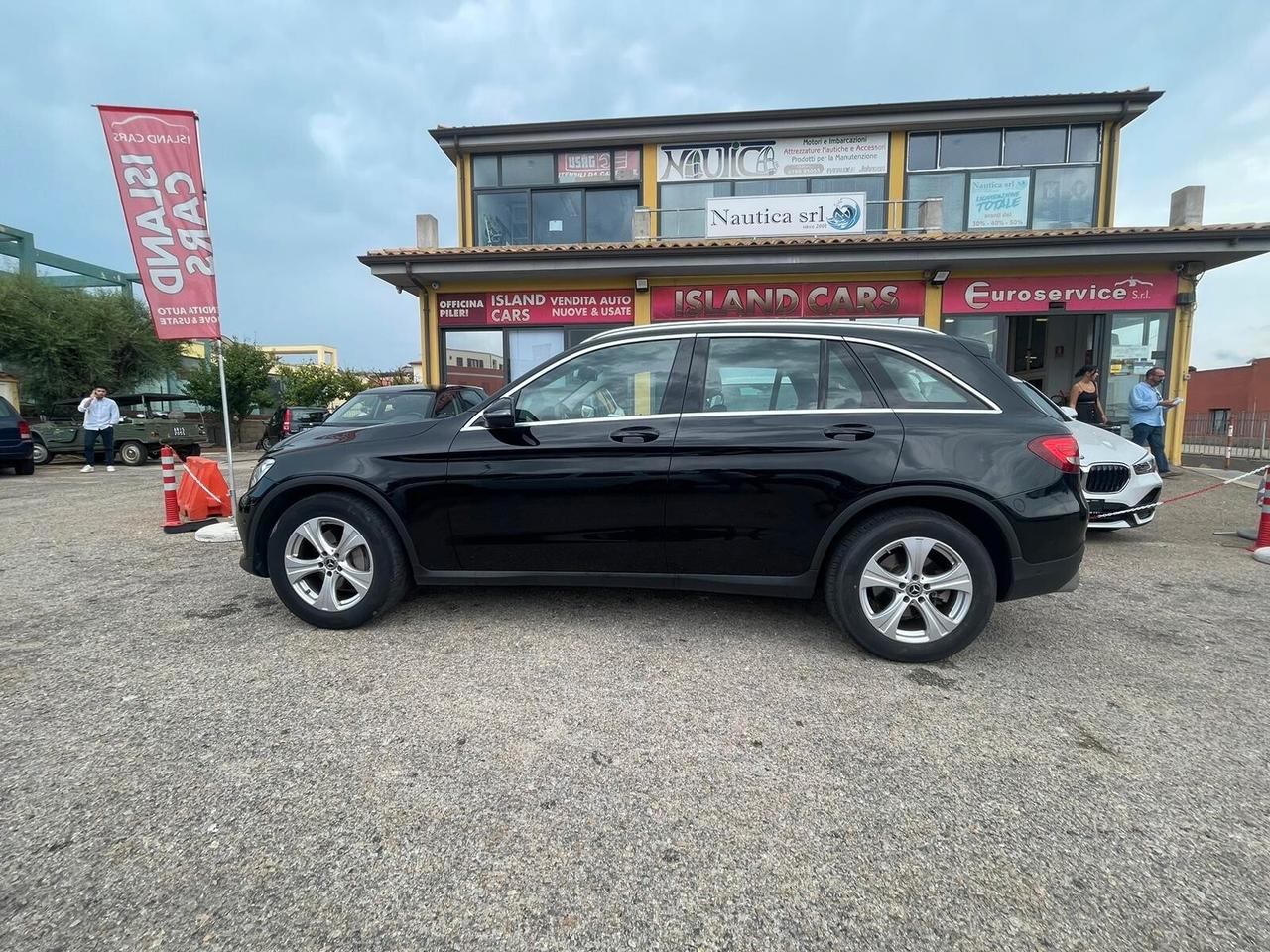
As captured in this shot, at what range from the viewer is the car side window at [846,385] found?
10.2ft

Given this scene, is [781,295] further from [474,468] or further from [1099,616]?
[474,468]

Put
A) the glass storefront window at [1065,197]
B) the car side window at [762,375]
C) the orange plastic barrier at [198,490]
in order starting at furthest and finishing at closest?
the glass storefront window at [1065,197], the orange plastic barrier at [198,490], the car side window at [762,375]

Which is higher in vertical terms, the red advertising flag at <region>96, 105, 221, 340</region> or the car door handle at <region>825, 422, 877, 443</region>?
the red advertising flag at <region>96, 105, 221, 340</region>

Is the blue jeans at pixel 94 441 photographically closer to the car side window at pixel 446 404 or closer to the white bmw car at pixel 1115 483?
the car side window at pixel 446 404

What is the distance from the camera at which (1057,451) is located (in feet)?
9.61

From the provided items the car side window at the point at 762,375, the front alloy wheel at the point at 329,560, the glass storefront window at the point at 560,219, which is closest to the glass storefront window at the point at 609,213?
the glass storefront window at the point at 560,219

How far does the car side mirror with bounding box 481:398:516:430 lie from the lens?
10.5 feet

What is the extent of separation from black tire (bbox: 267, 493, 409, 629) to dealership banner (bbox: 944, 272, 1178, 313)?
10284 millimetres

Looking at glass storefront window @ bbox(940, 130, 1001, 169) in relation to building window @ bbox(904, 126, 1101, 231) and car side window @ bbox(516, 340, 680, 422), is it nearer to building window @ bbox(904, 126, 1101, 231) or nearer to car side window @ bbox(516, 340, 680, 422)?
building window @ bbox(904, 126, 1101, 231)

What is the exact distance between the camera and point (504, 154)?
12688 millimetres

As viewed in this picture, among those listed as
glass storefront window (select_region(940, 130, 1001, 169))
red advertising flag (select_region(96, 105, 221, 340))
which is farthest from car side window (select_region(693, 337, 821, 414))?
glass storefront window (select_region(940, 130, 1001, 169))

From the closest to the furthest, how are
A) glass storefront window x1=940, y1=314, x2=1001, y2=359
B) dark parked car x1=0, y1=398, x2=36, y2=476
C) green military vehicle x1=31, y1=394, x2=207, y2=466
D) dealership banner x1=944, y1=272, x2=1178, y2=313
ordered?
dealership banner x1=944, y1=272, x2=1178, y2=313, glass storefront window x1=940, y1=314, x2=1001, y2=359, dark parked car x1=0, y1=398, x2=36, y2=476, green military vehicle x1=31, y1=394, x2=207, y2=466

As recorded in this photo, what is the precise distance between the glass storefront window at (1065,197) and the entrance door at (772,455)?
11577mm

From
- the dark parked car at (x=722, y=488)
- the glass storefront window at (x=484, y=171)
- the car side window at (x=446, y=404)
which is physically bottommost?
the dark parked car at (x=722, y=488)
